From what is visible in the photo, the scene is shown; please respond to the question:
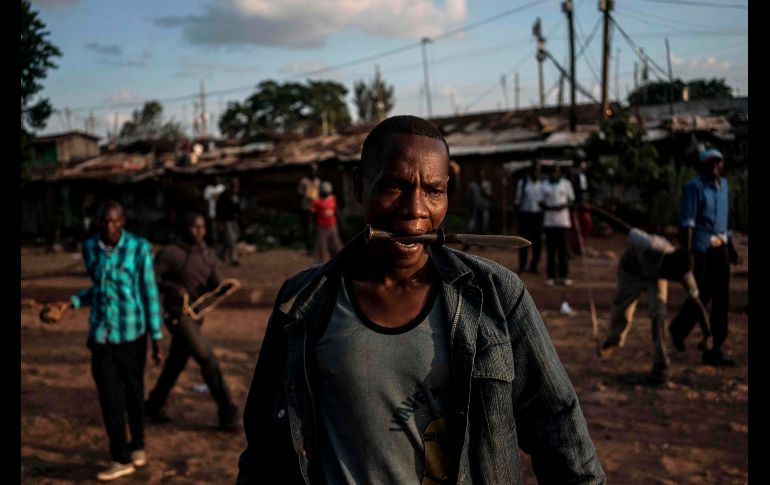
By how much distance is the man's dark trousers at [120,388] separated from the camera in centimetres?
486

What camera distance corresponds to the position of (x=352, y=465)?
5.94ft

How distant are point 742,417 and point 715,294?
1489mm

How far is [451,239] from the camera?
1790 millimetres

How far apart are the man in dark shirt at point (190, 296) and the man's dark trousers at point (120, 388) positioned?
1.93 ft

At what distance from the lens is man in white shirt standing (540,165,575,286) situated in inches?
431

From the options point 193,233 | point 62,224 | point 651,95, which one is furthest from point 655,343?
point 62,224

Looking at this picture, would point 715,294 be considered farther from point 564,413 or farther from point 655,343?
point 564,413

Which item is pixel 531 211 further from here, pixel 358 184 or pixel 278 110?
pixel 278 110

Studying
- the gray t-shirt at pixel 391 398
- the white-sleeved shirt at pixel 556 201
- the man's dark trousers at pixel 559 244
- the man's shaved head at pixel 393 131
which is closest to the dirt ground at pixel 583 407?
the man's dark trousers at pixel 559 244

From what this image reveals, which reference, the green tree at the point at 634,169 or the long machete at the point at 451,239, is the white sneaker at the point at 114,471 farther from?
the green tree at the point at 634,169

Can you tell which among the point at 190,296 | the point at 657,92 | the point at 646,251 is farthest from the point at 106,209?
the point at 657,92

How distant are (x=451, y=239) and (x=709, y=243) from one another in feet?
18.7

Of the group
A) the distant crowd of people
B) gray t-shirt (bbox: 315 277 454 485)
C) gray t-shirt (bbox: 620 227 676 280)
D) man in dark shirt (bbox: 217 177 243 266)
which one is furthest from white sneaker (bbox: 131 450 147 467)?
man in dark shirt (bbox: 217 177 243 266)

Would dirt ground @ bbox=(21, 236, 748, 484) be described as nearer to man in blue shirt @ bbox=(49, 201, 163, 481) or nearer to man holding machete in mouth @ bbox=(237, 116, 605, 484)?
man in blue shirt @ bbox=(49, 201, 163, 481)
